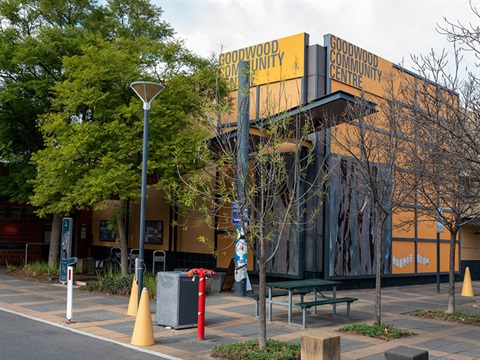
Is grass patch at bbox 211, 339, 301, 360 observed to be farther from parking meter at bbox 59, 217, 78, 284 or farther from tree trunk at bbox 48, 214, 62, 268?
tree trunk at bbox 48, 214, 62, 268

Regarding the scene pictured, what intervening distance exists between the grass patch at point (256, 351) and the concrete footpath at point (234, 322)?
32cm

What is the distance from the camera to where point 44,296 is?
14648 mm

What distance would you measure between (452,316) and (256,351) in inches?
265

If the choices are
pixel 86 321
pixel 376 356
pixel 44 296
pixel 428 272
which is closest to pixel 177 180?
pixel 44 296

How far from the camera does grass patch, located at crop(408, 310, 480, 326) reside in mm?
12616

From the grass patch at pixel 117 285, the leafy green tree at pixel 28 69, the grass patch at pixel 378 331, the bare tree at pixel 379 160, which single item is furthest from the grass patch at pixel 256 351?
the leafy green tree at pixel 28 69

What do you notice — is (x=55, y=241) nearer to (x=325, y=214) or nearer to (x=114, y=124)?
(x=114, y=124)

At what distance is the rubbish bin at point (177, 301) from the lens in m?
10.6

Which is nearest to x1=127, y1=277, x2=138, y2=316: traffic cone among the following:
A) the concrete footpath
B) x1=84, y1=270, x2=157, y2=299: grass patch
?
the concrete footpath

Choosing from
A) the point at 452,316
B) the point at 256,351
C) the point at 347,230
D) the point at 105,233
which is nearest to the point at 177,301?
the point at 256,351

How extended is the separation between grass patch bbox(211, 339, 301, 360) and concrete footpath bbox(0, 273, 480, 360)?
0.32m

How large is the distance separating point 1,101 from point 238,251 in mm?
9831

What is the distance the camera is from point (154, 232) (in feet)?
74.6

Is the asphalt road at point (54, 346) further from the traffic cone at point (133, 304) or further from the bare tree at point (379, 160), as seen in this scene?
the bare tree at point (379, 160)
